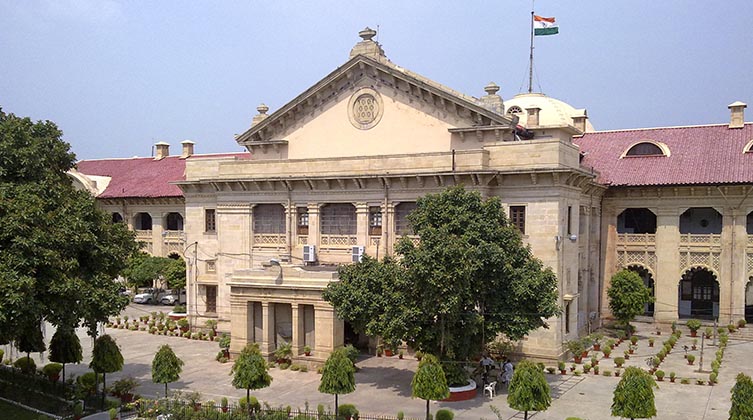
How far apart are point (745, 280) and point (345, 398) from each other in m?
24.3

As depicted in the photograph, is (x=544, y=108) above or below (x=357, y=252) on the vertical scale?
above

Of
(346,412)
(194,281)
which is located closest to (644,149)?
(346,412)

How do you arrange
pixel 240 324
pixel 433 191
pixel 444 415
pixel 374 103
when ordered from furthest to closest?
pixel 374 103, pixel 433 191, pixel 240 324, pixel 444 415

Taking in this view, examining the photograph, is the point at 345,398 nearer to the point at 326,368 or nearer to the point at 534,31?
the point at 326,368

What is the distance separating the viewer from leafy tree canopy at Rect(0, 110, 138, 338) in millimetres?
21219

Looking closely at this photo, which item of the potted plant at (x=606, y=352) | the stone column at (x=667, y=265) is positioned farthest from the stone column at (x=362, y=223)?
the stone column at (x=667, y=265)

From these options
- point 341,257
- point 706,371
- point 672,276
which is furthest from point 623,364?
point 341,257

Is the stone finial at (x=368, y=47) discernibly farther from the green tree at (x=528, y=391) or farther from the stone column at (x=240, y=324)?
the green tree at (x=528, y=391)

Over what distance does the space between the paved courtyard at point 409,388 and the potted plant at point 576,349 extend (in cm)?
136

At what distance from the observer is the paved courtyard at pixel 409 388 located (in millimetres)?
24391

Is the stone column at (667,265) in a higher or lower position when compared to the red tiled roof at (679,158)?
lower

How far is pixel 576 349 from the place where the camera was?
3153 centimetres

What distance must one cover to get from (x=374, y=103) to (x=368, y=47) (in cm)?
285

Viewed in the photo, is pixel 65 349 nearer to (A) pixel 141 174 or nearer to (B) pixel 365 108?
(B) pixel 365 108
